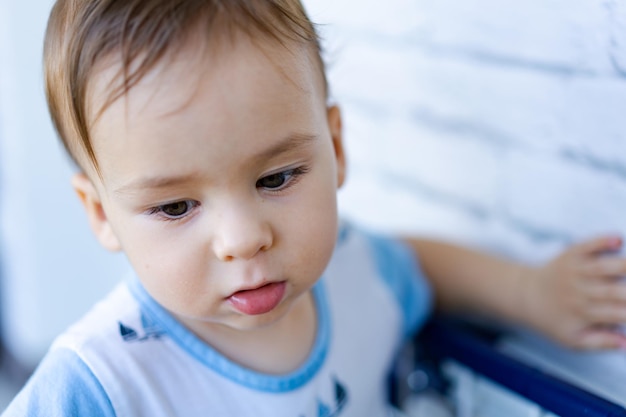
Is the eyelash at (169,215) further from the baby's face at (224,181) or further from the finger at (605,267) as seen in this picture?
the finger at (605,267)

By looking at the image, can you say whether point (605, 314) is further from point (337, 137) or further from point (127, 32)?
point (127, 32)

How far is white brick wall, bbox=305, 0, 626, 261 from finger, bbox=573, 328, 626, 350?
3.7 inches

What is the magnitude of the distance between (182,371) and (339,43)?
1.44ft

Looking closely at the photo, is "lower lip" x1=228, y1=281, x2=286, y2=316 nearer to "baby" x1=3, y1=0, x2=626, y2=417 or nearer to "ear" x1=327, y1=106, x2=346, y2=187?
"baby" x1=3, y1=0, x2=626, y2=417

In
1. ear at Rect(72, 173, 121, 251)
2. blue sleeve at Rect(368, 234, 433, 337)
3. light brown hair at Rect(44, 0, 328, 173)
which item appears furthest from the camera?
blue sleeve at Rect(368, 234, 433, 337)

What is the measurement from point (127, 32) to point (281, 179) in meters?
0.15

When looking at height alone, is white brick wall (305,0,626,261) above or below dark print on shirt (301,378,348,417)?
above

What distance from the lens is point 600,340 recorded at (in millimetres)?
741

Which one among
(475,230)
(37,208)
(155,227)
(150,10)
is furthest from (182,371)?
(37,208)

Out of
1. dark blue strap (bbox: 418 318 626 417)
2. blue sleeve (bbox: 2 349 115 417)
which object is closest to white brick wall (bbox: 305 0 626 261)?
dark blue strap (bbox: 418 318 626 417)

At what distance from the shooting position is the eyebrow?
53 cm

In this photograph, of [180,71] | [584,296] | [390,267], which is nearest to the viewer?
[180,71]

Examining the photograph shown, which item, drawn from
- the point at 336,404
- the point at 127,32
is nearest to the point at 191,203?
the point at 127,32

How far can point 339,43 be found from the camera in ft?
2.97
